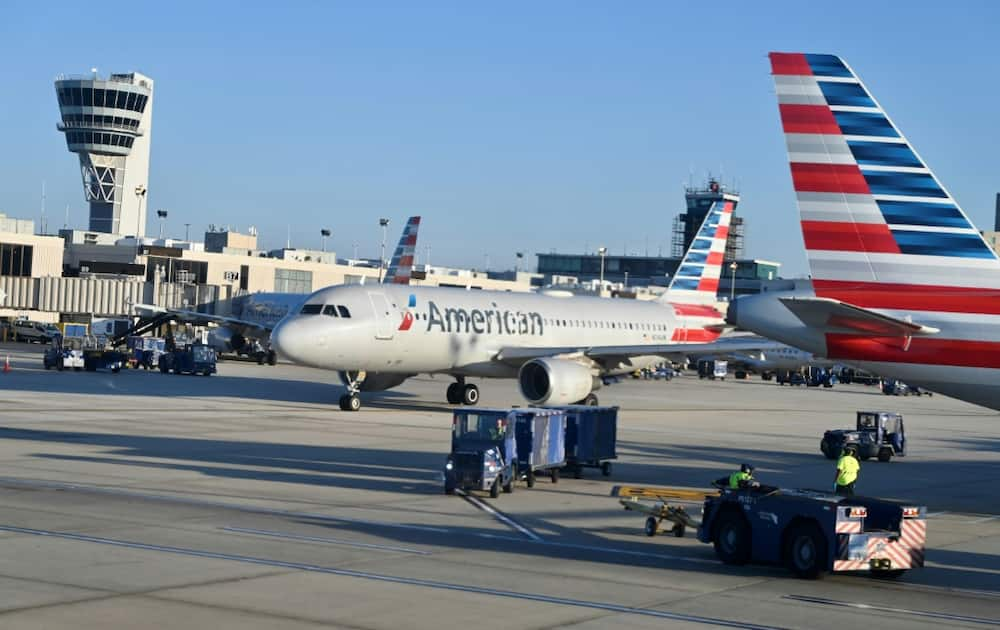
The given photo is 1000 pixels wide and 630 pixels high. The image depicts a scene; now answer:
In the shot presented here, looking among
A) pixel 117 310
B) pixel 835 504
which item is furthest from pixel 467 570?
pixel 117 310

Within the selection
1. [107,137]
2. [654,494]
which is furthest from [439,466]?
[107,137]

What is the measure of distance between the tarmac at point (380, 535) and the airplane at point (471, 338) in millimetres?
2815

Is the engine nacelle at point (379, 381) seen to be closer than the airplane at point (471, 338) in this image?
No

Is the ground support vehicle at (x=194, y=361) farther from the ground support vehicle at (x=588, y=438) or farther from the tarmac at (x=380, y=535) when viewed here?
the ground support vehicle at (x=588, y=438)

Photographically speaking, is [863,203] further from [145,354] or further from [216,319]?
[216,319]

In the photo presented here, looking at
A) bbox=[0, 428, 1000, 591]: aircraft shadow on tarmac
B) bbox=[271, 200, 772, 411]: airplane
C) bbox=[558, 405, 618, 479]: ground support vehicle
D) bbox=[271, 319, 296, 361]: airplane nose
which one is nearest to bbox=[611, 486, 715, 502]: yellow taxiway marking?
bbox=[0, 428, 1000, 591]: aircraft shadow on tarmac

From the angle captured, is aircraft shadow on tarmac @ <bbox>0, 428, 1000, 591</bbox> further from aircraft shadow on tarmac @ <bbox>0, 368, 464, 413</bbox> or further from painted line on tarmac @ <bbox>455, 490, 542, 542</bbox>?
aircraft shadow on tarmac @ <bbox>0, 368, 464, 413</bbox>

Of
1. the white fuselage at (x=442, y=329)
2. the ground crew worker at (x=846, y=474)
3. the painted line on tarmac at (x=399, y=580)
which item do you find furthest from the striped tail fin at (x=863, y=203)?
the white fuselage at (x=442, y=329)

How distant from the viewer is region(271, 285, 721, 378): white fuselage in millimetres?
47312

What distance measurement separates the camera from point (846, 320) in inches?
952

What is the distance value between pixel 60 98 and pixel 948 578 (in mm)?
173004

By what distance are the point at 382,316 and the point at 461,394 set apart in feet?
28.8

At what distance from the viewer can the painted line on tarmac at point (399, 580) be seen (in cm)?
1627

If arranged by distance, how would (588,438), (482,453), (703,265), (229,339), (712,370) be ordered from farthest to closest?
(712,370)
(229,339)
(703,265)
(588,438)
(482,453)
